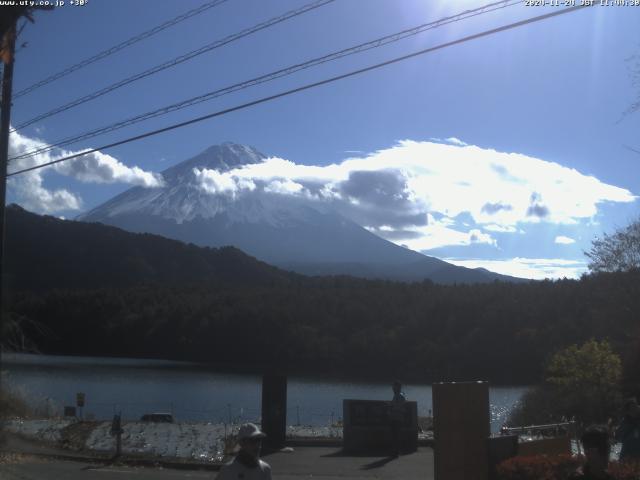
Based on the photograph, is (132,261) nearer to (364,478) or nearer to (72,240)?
(72,240)

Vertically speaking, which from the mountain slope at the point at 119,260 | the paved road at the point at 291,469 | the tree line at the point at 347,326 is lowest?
the paved road at the point at 291,469

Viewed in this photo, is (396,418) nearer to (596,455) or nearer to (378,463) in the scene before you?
(378,463)

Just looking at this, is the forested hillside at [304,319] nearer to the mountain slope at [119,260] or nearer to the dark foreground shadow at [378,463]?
the mountain slope at [119,260]

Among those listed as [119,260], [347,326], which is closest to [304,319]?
[347,326]

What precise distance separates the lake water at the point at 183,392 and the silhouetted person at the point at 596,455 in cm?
2475

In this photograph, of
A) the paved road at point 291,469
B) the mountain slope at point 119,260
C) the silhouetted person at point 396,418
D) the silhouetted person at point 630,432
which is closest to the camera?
the silhouetted person at point 630,432

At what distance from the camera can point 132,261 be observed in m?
96.8

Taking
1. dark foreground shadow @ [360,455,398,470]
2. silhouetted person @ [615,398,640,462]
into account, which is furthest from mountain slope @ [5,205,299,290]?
silhouetted person @ [615,398,640,462]

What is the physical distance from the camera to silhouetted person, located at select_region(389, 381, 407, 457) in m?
15.6

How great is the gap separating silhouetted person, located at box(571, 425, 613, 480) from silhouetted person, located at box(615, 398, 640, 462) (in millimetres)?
3099

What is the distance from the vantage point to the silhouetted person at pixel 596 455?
536 cm

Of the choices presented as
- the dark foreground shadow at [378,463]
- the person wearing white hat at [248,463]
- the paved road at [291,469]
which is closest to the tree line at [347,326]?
the paved road at [291,469]

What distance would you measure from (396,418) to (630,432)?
24.9 feet

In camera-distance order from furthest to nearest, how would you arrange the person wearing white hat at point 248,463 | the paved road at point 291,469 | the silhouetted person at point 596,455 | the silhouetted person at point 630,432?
1. the paved road at point 291,469
2. the silhouetted person at point 630,432
3. the person wearing white hat at point 248,463
4. the silhouetted person at point 596,455
